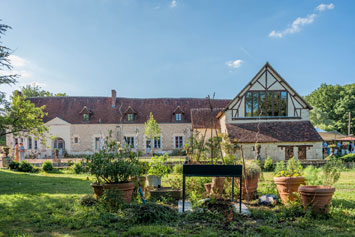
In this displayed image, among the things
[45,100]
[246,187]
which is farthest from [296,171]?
[45,100]

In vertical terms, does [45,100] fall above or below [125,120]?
above

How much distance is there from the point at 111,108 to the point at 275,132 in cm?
1724

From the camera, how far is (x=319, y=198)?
4.76 metres

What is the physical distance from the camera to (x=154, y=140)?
1025 inches

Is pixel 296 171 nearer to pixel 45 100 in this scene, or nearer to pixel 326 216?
pixel 326 216

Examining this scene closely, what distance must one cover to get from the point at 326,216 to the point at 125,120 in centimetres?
2300

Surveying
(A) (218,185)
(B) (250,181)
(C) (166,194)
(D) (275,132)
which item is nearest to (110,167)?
(C) (166,194)

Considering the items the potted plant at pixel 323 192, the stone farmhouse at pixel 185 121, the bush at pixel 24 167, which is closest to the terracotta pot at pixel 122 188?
the potted plant at pixel 323 192

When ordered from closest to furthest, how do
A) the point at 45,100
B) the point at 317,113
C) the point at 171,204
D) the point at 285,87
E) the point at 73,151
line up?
the point at 171,204
the point at 285,87
the point at 73,151
the point at 45,100
the point at 317,113

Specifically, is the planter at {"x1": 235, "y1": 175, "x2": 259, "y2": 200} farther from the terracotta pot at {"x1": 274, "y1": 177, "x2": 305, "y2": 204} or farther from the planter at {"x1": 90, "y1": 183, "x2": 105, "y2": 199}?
the planter at {"x1": 90, "y1": 183, "x2": 105, "y2": 199}

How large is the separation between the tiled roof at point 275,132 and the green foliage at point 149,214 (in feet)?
40.0

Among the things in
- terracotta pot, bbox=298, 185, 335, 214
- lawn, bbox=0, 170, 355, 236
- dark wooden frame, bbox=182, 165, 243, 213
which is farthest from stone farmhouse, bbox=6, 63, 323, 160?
dark wooden frame, bbox=182, 165, 243, 213

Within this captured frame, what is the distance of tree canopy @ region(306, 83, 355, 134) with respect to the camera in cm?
3765

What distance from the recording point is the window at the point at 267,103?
687 inches
